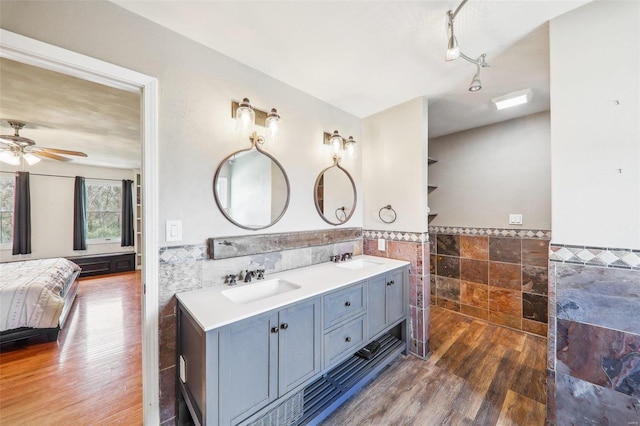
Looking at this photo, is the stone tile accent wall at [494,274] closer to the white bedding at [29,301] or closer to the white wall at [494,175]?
the white wall at [494,175]

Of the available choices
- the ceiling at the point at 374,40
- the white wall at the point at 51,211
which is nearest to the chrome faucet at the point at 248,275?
the ceiling at the point at 374,40

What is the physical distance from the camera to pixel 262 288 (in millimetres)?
1719

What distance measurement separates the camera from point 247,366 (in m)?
1.19

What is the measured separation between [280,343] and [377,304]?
0.94 m

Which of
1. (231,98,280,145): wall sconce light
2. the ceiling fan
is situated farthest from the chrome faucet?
the ceiling fan

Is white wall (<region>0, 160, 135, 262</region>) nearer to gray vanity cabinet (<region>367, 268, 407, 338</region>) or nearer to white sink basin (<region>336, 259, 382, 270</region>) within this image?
white sink basin (<region>336, 259, 382, 270</region>)

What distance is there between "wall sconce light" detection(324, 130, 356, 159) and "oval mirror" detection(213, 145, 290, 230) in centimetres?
66

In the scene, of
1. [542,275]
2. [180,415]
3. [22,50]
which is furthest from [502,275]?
[22,50]

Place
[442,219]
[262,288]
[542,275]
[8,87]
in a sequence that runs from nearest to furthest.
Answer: [262,288], [8,87], [542,275], [442,219]

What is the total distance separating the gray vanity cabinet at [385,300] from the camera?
1.90 m

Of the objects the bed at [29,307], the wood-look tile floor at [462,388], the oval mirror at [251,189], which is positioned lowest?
the wood-look tile floor at [462,388]

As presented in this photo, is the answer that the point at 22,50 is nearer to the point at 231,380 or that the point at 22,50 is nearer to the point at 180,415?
the point at 231,380

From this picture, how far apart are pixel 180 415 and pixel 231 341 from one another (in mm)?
781

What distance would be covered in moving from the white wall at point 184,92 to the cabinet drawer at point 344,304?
29.5 inches
